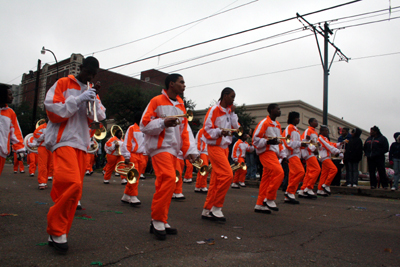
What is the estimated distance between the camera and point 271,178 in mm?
6312

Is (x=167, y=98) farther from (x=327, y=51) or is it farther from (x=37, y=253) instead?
(x=327, y=51)

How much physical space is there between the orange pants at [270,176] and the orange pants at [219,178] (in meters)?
1.20

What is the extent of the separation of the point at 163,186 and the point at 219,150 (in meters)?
1.83

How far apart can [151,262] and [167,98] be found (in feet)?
7.43

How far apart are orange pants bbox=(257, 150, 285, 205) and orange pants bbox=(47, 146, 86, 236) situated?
3.84 m

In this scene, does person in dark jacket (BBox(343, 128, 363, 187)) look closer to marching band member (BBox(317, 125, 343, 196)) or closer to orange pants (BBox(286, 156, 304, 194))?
marching band member (BBox(317, 125, 343, 196))

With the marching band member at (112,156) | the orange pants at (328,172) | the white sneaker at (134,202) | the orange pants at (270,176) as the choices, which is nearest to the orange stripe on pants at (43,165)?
the marching band member at (112,156)

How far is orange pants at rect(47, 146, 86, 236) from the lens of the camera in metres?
3.35

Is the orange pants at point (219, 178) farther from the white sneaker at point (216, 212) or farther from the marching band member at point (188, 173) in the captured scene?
the marching band member at point (188, 173)

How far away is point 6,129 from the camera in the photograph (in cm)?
539

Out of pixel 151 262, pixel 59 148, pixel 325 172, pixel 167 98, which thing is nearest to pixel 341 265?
pixel 151 262

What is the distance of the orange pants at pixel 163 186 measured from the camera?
4.04m

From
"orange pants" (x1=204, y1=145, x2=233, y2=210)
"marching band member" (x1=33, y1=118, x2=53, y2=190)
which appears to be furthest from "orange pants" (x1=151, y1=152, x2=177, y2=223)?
"marching band member" (x1=33, y1=118, x2=53, y2=190)

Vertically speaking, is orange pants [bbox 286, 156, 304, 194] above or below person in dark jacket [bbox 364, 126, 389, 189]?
below
